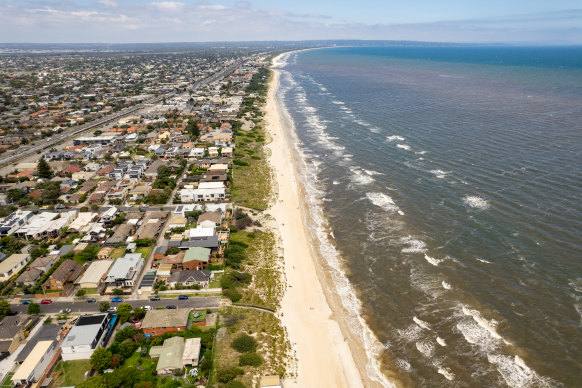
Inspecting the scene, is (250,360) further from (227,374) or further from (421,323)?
(421,323)

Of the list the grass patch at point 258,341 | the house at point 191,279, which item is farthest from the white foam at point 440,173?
the house at point 191,279

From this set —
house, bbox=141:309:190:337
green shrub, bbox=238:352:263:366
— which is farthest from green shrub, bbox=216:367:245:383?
house, bbox=141:309:190:337

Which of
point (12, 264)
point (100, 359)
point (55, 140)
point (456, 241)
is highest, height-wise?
point (55, 140)

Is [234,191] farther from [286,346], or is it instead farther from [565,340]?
[565,340]

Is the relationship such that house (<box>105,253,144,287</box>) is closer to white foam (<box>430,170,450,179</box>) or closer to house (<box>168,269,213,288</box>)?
house (<box>168,269,213,288</box>)

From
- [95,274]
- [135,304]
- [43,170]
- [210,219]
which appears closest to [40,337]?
[135,304]

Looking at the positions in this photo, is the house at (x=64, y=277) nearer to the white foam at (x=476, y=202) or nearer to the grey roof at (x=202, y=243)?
the grey roof at (x=202, y=243)
